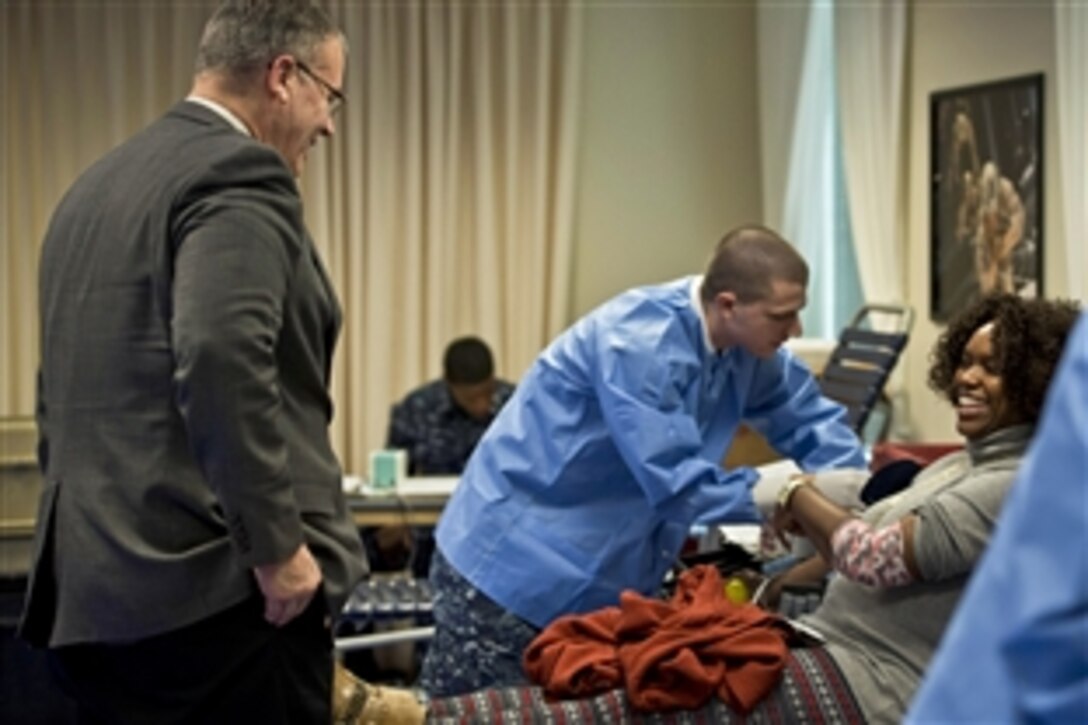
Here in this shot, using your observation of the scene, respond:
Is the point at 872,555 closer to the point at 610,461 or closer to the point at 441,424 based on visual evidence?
the point at 610,461

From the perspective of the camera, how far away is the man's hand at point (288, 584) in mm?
2014

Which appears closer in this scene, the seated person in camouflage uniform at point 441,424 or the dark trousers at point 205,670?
the dark trousers at point 205,670

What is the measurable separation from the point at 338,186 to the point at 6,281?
48.8 inches

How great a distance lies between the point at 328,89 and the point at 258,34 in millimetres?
111

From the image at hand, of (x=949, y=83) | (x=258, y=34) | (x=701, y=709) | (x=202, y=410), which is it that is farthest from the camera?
(x=949, y=83)

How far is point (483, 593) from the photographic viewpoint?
3211 mm

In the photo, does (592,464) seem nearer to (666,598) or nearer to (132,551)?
(666,598)

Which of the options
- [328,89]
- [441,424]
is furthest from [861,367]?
[328,89]

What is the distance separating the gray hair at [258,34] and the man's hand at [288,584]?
55cm

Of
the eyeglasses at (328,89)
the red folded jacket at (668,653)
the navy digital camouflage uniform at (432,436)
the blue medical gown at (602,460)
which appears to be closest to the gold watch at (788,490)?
the blue medical gown at (602,460)

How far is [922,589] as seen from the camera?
271 cm

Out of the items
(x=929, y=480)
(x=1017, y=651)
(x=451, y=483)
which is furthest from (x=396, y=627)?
(x=1017, y=651)

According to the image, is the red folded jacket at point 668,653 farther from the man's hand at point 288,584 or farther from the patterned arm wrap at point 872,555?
the man's hand at point 288,584

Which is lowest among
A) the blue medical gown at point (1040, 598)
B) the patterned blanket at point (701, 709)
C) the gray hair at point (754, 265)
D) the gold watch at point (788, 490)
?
the patterned blanket at point (701, 709)
